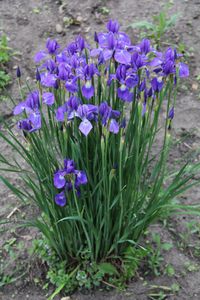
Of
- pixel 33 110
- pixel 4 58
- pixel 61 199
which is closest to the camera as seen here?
pixel 33 110

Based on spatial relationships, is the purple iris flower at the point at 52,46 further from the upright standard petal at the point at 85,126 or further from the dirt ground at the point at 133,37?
the dirt ground at the point at 133,37

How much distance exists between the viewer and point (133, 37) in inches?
180

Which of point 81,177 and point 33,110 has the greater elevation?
point 33,110

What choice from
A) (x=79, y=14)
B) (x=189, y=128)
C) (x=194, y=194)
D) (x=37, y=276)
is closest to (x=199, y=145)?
(x=189, y=128)

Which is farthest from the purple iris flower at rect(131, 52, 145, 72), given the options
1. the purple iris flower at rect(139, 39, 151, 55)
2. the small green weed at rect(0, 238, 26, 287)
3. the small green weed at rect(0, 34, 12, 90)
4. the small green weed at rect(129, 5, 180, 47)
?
the small green weed at rect(129, 5, 180, 47)

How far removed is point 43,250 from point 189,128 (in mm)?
1678

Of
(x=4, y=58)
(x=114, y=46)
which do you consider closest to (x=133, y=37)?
(x=4, y=58)

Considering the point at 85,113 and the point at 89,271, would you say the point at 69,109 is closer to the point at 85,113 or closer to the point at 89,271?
the point at 85,113

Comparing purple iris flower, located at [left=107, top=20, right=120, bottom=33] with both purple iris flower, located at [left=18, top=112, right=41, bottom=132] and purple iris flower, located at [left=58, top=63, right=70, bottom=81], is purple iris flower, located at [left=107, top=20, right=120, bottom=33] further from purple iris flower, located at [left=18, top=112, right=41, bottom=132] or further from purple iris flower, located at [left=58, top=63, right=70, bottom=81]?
purple iris flower, located at [left=18, top=112, right=41, bottom=132]

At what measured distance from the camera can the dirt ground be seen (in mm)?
2504

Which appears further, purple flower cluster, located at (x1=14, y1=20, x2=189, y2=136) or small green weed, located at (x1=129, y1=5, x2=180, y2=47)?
small green weed, located at (x1=129, y1=5, x2=180, y2=47)

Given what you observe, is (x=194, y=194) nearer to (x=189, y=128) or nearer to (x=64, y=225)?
(x=189, y=128)

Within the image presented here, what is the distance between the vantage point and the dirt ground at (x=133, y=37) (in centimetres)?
250

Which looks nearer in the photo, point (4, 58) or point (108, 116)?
point (108, 116)
